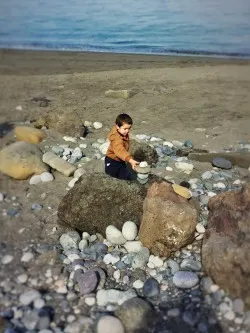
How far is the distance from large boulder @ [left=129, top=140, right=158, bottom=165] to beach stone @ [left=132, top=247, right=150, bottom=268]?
2482 mm

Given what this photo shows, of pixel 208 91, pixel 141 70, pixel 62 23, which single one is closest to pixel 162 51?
pixel 141 70

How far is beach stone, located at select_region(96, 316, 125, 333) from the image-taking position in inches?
153

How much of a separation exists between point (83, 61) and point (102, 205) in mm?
12661

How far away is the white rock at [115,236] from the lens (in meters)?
5.16

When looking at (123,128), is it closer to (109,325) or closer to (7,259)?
(7,259)

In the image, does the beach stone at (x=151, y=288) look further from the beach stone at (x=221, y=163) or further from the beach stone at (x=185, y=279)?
the beach stone at (x=221, y=163)

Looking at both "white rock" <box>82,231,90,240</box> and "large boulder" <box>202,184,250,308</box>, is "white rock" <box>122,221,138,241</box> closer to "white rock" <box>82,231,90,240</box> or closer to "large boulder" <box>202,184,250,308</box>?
"white rock" <box>82,231,90,240</box>

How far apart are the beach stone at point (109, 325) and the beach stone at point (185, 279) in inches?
35.3

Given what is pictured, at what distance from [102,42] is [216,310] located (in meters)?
19.3

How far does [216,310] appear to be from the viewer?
4.15m

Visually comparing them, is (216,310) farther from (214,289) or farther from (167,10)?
→ (167,10)

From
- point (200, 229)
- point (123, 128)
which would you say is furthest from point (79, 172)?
point (200, 229)

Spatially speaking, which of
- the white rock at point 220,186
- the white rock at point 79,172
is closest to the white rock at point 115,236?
the white rock at point 79,172

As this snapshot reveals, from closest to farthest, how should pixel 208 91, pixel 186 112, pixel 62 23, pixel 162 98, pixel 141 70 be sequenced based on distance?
pixel 186 112 → pixel 162 98 → pixel 208 91 → pixel 141 70 → pixel 62 23
